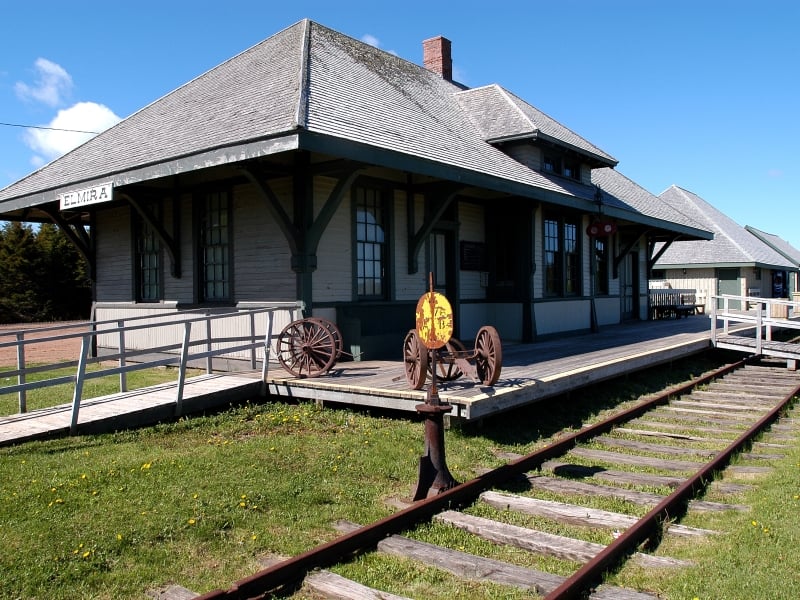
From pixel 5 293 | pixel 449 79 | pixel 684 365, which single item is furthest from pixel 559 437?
pixel 5 293

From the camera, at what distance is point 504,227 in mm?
14930

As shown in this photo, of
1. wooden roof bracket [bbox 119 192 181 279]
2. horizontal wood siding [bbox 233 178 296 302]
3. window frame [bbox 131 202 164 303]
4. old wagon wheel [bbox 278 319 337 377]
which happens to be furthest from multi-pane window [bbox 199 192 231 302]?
old wagon wheel [bbox 278 319 337 377]

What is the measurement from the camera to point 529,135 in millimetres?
14570

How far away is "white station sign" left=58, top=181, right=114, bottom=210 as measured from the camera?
1048 centimetres

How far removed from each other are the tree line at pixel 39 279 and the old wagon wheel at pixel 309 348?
2502 centimetres

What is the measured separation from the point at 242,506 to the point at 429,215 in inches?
297

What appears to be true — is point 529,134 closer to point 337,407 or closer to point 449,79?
point 449,79

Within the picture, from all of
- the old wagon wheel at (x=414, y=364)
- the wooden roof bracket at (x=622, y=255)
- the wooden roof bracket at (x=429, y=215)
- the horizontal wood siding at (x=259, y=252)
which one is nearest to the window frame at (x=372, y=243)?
the wooden roof bracket at (x=429, y=215)

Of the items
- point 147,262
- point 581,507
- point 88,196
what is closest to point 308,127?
point 88,196

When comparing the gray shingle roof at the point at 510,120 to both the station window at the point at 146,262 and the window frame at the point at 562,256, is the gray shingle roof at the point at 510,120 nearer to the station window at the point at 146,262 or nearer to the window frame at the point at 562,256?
the window frame at the point at 562,256

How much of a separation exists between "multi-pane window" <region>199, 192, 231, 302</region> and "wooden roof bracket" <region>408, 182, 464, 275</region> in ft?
10.2

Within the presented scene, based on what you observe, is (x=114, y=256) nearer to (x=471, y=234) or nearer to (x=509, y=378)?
(x=471, y=234)

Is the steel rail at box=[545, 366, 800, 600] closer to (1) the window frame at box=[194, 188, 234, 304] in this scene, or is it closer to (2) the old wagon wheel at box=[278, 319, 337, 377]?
(2) the old wagon wheel at box=[278, 319, 337, 377]

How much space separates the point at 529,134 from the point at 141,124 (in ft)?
26.1
